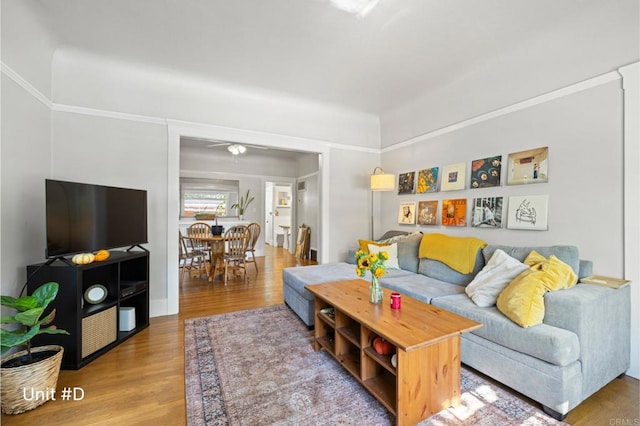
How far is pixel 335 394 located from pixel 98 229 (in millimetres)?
2386

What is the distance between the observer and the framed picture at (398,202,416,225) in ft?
12.6

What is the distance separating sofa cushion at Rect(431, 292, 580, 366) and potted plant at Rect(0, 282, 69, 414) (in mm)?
2698

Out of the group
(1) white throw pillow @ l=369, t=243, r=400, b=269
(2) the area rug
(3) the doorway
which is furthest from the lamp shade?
(3) the doorway

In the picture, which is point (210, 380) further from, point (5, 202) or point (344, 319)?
point (5, 202)

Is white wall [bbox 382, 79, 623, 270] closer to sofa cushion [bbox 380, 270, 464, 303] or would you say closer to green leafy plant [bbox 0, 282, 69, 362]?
sofa cushion [bbox 380, 270, 464, 303]

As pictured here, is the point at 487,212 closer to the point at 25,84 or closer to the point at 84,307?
the point at 84,307

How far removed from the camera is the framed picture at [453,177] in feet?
10.4

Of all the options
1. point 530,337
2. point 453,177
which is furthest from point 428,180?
point 530,337

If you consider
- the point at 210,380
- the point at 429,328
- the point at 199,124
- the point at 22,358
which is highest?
the point at 199,124

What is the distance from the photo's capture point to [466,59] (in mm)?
2781

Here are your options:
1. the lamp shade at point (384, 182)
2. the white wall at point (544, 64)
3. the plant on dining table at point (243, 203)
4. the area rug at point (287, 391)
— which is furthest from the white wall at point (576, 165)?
the plant on dining table at point (243, 203)

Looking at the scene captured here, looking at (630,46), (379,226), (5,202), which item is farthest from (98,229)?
(630,46)

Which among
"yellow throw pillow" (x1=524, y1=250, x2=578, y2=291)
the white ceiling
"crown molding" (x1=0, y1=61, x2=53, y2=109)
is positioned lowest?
"yellow throw pillow" (x1=524, y1=250, x2=578, y2=291)

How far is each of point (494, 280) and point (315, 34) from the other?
8.55 ft
